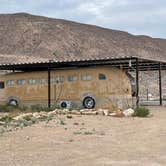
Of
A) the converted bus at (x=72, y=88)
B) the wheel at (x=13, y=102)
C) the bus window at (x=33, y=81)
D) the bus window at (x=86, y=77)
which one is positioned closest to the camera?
the converted bus at (x=72, y=88)

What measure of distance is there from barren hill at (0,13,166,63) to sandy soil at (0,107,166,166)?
61.1 m

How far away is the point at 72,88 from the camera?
31156mm

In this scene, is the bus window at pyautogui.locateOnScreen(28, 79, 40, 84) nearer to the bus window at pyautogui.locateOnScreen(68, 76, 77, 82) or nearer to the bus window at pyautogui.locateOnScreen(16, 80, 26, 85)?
the bus window at pyautogui.locateOnScreen(16, 80, 26, 85)

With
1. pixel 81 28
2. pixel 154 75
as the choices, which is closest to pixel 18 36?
pixel 81 28

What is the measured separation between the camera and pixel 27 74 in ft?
109

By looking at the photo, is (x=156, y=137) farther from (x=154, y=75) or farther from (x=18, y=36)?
(x=18, y=36)

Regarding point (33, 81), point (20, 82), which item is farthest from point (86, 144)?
point (20, 82)

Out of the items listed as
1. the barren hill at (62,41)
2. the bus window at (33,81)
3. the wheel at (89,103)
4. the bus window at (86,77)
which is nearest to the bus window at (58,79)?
the bus window at (33,81)

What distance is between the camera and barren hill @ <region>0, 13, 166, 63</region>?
8825 centimetres

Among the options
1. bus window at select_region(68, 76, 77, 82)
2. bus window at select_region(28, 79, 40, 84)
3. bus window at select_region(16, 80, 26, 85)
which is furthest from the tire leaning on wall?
bus window at select_region(68, 76, 77, 82)

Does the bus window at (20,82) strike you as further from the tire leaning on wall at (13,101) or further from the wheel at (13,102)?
the wheel at (13,102)

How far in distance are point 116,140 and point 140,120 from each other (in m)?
7.22

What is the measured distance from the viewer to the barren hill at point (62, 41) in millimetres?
88250

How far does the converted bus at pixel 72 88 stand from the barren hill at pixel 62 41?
46448 mm
